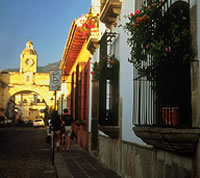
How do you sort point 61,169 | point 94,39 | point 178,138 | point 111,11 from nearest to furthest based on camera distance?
point 178,138
point 111,11
point 61,169
point 94,39

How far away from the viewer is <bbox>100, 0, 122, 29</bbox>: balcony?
7105 millimetres

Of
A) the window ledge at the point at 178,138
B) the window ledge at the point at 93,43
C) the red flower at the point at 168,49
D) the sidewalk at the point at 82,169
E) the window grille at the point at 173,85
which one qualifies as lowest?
the sidewalk at the point at 82,169

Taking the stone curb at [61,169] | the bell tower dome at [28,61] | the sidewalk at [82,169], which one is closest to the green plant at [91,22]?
the sidewalk at [82,169]

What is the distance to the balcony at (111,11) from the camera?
7.11 metres

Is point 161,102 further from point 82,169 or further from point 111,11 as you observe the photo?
point 82,169

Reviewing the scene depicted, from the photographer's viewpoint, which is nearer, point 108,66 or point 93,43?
point 108,66

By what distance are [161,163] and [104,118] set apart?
3.02 m

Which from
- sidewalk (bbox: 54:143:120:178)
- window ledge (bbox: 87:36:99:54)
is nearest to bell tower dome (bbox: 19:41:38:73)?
window ledge (bbox: 87:36:99:54)

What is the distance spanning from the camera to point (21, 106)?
278 ft

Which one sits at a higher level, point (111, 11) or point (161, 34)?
point (111, 11)

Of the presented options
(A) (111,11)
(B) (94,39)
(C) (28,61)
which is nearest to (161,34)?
(A) (111,11)

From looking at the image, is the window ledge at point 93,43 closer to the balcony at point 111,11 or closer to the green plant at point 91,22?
the green plant at point 91,22

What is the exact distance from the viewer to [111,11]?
7.34 metres

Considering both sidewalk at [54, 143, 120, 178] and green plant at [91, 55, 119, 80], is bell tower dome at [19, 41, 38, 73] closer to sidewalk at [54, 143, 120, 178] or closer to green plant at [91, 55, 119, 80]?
sidewalk at [54, 143, 120, 178]
